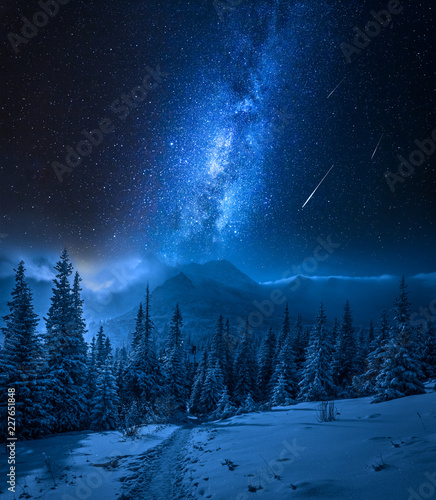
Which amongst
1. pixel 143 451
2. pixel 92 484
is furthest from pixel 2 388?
pixel 92 484

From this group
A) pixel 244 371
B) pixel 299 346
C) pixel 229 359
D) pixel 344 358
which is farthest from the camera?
pixel 229 359

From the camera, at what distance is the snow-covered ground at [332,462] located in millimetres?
4080

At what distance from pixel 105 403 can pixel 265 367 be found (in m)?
26.3

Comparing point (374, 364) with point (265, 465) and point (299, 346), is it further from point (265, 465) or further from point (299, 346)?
point (265, 465)

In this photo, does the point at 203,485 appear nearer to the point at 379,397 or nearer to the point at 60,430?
the point at 379,397

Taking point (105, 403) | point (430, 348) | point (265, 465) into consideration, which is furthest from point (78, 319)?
point (430, 348)

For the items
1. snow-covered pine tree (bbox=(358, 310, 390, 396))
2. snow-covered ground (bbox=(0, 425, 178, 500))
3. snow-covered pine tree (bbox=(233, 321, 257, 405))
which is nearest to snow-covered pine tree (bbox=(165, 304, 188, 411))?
snow-covered pine tree (bbox=(233, 321, 257, 405))

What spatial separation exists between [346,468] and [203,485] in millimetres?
3760

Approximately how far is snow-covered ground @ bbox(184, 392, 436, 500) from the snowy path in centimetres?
43

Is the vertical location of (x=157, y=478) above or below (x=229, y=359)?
above

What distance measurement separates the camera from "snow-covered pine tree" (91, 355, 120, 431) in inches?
894

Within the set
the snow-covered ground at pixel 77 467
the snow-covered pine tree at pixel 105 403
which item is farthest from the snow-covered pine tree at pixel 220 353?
the snow-covered ground at pixel 77 467

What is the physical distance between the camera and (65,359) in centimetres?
2016

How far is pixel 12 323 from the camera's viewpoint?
1703 centimetres
